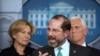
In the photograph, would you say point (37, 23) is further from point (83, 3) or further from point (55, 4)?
point (83, 3)

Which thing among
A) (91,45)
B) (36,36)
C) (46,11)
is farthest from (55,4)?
(91,45)

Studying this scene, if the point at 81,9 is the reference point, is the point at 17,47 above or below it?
below

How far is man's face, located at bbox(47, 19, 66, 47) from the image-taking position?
76.3 inches

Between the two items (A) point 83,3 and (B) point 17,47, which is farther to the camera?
(A) point 83,3

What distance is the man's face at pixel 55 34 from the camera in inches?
76.3

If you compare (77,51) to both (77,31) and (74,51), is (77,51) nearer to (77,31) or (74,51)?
(74,51)

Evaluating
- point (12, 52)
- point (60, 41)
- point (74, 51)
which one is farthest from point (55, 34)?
point (12, 52)

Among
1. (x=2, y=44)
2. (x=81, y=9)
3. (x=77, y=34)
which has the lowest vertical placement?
(x=2, y=44)

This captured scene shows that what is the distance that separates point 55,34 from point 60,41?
0.22 feet

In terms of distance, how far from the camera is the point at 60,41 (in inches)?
77.6

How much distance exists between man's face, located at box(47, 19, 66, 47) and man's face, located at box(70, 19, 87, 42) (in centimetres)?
27

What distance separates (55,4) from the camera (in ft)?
7.98

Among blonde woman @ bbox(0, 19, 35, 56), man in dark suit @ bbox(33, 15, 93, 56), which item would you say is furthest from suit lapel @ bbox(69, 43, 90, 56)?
blonde woman @ bbox(0, 19, 35, 56)

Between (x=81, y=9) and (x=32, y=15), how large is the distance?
430mm
